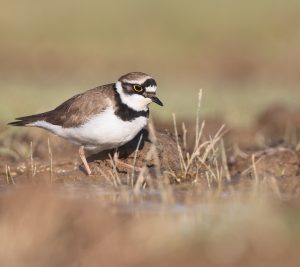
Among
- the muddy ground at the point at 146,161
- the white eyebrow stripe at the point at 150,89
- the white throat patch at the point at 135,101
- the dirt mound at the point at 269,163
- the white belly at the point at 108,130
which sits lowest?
the dirt mound at the point at 269,163

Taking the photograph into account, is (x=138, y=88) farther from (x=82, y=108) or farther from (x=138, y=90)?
(x=82, y=108)

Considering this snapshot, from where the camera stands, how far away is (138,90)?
31.6 feet

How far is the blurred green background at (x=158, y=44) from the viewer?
2084 cm

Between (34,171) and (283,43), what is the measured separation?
45.0ft

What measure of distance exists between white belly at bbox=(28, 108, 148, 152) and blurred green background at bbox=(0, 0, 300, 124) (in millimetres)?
8669

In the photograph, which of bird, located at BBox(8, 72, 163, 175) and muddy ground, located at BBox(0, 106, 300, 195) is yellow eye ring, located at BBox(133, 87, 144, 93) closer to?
bird, located at BBox(8, 72, 163, 175)

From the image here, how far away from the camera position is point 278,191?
802 centimetres

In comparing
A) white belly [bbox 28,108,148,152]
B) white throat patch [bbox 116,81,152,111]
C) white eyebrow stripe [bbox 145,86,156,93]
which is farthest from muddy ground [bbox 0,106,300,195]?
white eyebrow stripe [bbox 145,86,156,93]

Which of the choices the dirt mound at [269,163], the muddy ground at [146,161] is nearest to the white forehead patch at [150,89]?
the muddy ground at [146,161]

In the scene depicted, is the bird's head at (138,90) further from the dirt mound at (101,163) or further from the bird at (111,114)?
the dirt mound at (101,163)

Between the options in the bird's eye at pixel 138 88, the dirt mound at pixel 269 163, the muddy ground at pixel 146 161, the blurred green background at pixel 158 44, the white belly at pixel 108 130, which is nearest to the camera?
the muddy ground at pixel 146 161

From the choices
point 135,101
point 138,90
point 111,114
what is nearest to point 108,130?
point 111,114

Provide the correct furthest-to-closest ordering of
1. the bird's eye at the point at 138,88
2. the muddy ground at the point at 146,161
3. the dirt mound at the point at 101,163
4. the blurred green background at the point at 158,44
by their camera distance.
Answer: the blurred green background at the point at 158,44, the dirt mound at the point at 101,163, the bird's eye at the point at 138,88, the muddy ground at the point at 146,161

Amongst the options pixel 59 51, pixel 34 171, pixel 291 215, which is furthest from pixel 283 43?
pixel 291 215
